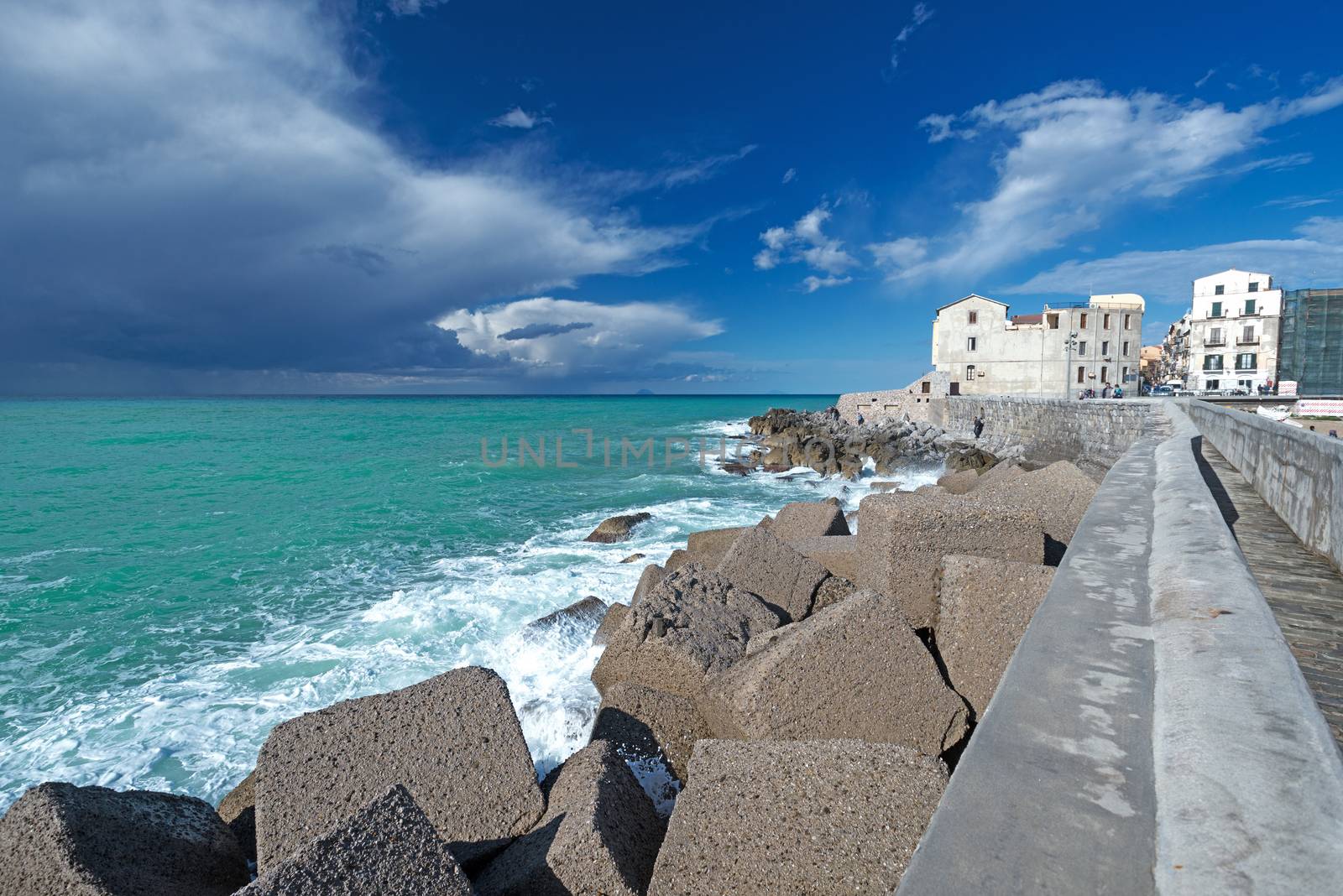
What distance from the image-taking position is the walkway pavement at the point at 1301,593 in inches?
99.3

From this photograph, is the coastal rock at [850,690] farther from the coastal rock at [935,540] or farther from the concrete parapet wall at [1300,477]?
the concrete parapet wall at [1300,477]

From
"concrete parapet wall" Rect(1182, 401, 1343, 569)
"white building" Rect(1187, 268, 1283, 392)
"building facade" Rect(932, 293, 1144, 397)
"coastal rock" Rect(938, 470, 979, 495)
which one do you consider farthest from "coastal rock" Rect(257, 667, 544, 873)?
"white building" Rect(1187, 268, 1283, 392)

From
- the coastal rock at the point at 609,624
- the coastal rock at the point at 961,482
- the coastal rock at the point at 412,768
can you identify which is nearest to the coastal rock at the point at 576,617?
the coastal rock at the point at 609,624

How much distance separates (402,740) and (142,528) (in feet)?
50.0

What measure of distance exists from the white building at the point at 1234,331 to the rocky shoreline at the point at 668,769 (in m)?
56.3

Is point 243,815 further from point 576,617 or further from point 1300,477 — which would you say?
point 1300,477

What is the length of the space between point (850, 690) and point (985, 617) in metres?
0.88

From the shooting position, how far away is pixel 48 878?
2234 mm

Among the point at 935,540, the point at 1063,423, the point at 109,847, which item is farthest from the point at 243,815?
the point at 1063,423

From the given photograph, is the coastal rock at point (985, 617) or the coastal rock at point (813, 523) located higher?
the coastal rock at point (985, 617)

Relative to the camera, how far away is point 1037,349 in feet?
130

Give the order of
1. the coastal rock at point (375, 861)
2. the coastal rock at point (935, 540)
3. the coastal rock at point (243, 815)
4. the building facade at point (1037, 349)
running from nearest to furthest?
1. the coastal rock at point (375, 861)
2. the coastal rock at point (243, 815)
3. the coastal rock at point (935, 540)
4. the building facade at point (1037, 349)

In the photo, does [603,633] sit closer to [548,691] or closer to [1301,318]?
[548,691]

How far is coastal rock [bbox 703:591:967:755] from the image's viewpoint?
2.96 m
